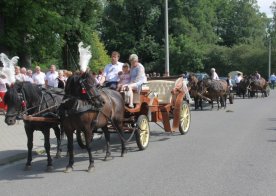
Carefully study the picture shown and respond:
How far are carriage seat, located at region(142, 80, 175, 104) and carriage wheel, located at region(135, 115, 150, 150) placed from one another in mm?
1984

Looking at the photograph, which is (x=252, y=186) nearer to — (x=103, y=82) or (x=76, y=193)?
(x=76, y=193)

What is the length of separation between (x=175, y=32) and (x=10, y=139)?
51.9 m

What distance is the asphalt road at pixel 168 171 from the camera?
7.86 m

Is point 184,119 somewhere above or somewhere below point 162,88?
below

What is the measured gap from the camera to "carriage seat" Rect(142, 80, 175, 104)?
Answer: 44.9 ft

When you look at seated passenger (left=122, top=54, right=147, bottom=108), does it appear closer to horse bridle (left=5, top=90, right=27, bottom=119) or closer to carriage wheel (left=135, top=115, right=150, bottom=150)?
carriage wheel (left=135, top=115, right=150, bottom=150)

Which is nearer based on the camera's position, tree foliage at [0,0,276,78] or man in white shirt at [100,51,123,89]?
man in white shirt at [100,51,123,89]

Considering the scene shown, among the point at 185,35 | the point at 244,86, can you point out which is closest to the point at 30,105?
the point at 244,86

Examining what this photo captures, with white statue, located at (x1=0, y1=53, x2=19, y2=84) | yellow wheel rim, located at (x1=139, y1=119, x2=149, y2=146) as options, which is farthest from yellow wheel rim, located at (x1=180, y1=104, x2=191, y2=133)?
white statue, located at (x1=0, y1=53, x2=19, y2=84)

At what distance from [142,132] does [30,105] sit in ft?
10.2

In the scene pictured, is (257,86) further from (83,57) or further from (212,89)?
(83,57)

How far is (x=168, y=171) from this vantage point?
914 cm

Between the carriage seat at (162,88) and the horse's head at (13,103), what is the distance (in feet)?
17.0

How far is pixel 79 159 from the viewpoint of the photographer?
1070 centimetres
